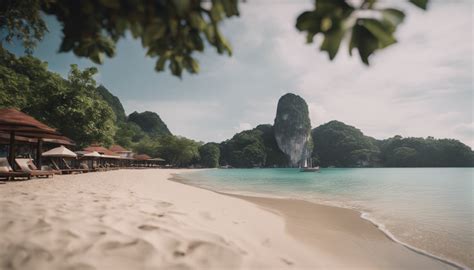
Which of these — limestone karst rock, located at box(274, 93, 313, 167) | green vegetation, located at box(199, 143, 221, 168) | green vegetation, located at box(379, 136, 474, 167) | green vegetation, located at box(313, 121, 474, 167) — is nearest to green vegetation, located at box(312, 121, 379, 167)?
green vegetation, located at box(313, 121, 474, 167)

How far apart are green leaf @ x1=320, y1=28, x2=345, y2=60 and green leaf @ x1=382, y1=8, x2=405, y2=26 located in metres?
0.16

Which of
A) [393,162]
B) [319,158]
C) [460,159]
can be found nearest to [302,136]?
[319,158]

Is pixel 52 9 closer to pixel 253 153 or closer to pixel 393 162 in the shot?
pixel 253 153

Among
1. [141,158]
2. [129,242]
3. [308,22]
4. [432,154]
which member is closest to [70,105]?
[129,242]

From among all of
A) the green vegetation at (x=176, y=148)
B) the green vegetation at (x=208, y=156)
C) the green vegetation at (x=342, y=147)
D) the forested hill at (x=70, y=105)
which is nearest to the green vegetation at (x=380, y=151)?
the green vegetation at (x=342, y=147)

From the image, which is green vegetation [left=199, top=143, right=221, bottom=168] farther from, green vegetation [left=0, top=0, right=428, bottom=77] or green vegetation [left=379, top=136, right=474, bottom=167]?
green vegetation [left=0, top=0, right=428, bottom=77]

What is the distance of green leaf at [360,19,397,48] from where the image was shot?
103cm

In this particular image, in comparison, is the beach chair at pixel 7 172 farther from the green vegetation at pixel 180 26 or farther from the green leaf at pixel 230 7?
the green leaf at pixel 230 7

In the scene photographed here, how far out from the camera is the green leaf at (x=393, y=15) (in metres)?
0.98

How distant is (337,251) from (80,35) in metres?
4.11

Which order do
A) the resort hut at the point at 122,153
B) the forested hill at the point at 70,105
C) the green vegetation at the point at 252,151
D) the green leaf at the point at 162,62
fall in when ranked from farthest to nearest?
1. the green vegetation at the point at 252,151
2. the resort hut at the point at 122,153
3. the forested hill at the point at 70,105
4. the green leaf at the point at 162,62

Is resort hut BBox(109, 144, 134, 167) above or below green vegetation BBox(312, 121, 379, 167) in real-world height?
below

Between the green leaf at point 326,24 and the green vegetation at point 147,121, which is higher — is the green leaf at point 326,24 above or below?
below

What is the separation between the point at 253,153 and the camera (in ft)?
367
